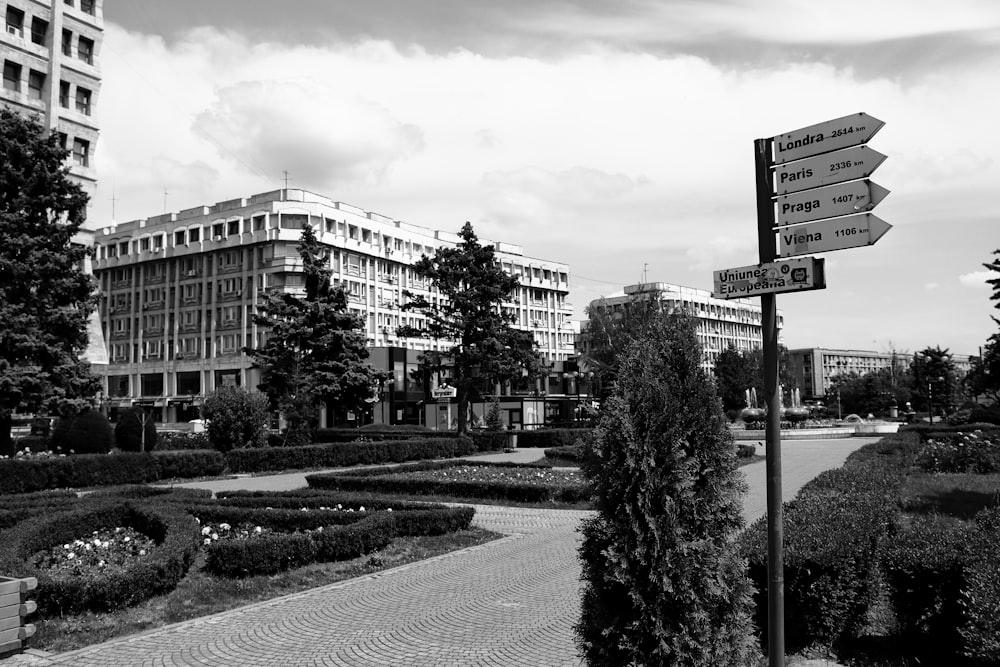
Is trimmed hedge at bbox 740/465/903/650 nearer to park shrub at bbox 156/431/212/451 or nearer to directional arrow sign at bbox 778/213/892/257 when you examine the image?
directional arrow sign at bbox 778/213/892/257

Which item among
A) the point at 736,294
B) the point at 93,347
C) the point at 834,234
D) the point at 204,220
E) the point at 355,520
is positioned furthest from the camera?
the point at 204,220

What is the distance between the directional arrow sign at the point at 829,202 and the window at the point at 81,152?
45.4 m

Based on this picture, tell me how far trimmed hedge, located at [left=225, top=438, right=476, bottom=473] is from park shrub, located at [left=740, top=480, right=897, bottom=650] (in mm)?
23114

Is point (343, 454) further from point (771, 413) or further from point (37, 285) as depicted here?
point (771, 413)

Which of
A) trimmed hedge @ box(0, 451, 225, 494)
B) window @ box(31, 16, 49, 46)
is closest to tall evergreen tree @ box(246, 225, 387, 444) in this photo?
trimmed hedge @ box(0, 451, 225, 494)

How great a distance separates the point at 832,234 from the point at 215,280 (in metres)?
81.0

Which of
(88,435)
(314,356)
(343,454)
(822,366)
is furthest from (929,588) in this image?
(822,366)

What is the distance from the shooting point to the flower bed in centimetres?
1784

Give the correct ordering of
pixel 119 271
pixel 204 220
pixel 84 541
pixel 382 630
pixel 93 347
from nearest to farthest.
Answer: pixel 382 630 → pixel 84 541 → pixel 93 347 → pixel 204 220 → pixel 119 271

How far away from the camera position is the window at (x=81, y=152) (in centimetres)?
4162

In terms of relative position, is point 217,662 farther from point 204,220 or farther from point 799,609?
point 204,220

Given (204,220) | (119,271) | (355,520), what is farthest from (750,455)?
(119,271)

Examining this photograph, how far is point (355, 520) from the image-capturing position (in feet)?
40.9

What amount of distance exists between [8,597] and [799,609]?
22.2 ft
